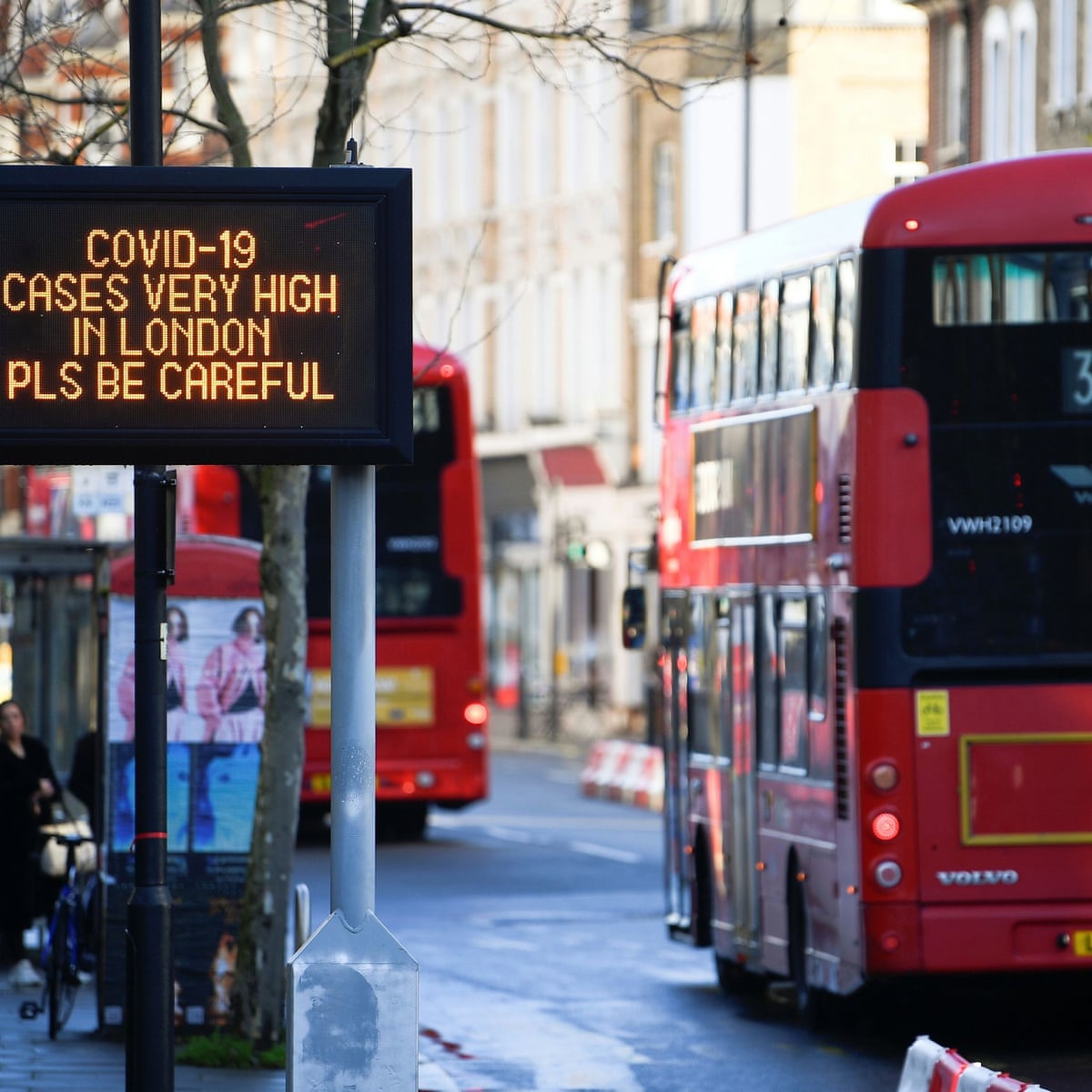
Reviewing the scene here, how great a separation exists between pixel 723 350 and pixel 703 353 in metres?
0.56

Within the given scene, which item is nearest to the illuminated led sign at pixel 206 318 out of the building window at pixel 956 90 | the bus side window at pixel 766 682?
the bus side window at pixel 766 682

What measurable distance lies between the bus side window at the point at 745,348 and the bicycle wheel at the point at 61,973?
16.0 ft

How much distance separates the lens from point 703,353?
19047 millimetres

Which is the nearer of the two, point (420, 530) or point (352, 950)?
point (352, 950)

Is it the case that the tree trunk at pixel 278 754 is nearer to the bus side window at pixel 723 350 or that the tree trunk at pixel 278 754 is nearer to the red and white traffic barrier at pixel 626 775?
the bus side window at pixel 723 350

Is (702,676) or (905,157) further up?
(905,157)

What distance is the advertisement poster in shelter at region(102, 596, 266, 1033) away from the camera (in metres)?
15.2

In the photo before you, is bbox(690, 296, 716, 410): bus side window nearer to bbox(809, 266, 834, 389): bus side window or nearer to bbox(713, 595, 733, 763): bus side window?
bbox(713, 595, 733, 763): bus side window

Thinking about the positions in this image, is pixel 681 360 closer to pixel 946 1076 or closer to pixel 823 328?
pixel 823 328

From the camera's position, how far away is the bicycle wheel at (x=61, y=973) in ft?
50.6

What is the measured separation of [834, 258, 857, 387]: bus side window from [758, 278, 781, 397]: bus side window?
1.38 metres

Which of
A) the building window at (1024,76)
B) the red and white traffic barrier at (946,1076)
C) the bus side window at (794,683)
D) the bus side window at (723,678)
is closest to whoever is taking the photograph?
the red and white traffic barrier at (946,1076)

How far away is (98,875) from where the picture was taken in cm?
1614

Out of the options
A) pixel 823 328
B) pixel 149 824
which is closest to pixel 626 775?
pixel 823 328
